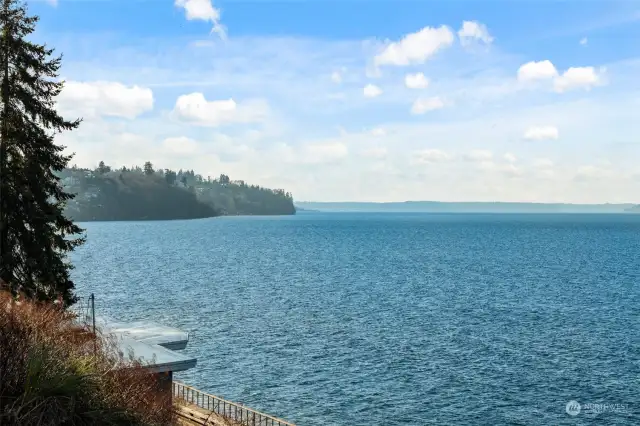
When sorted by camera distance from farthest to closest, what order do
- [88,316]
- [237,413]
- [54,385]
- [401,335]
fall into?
[401,335]
[237,413]
[88,316]
[54,385]

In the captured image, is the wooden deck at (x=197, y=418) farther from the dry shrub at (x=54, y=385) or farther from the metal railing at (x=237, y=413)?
the dry shrub at (x=54, y=385)

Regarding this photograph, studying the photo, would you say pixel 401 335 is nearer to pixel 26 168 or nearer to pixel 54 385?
pixel 26 168

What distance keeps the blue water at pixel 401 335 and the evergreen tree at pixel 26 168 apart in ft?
49.4

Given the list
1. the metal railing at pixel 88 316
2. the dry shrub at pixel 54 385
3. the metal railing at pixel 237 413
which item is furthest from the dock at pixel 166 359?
the dry shrub at pixel 54 385

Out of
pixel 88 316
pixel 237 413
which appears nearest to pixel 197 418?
pixel 237 413

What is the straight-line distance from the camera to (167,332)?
33.4 m

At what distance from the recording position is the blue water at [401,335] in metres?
37.1

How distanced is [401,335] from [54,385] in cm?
4400

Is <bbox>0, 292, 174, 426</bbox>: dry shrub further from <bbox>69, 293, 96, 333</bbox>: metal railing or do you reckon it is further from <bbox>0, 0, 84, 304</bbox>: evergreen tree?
<bbox>0, 0, 84, 304</bbox>: evergreen tree

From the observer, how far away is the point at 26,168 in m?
30.6

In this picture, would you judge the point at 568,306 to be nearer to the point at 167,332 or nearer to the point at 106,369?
the point at 167,332

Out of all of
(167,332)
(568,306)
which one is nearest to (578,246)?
(568,306)

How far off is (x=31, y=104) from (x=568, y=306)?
63.1 m

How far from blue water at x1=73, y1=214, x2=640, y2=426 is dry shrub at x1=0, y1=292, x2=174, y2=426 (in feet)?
60.9
